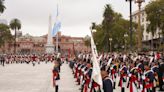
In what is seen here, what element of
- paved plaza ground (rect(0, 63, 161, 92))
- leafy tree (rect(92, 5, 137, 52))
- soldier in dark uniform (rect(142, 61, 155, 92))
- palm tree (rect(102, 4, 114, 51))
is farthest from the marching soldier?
palm tree (rect(102, 4, 114, 51))

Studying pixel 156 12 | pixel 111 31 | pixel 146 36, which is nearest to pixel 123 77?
pixel 156 12

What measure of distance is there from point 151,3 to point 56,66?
153ft

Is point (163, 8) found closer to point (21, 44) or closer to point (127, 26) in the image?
point (127, 26)

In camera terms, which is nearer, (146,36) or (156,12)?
(156,12)

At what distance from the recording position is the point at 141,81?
1677cm

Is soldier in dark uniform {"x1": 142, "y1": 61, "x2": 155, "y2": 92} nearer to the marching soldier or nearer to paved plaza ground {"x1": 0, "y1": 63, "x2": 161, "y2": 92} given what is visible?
the marching soldier

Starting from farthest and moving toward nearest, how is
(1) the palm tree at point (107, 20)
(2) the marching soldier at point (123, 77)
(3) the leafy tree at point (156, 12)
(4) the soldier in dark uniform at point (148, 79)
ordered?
(1) the palm tree at point (107, 20) < (3) the leafy tree at point (156, 12) < (2) the marching soldier at point (123, 77) < (4) the soldier in dark uniform at point (148, 79)

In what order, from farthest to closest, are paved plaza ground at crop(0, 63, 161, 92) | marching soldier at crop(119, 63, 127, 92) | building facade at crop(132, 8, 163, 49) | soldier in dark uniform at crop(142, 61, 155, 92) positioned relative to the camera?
building facade at crop(132, 8, 163, 49) < paved plaza ground at crop(0, 63, 161, 92) < marching soldier at crop(119, 63, 127, 92) < soldier in dark uniform at crop(142, 61, 155, 92)

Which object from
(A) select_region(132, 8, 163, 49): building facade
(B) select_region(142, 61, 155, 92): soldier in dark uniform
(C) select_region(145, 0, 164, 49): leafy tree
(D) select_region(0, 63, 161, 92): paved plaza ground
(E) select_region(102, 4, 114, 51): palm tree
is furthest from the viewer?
(A) select_region(132, 8, 163, 49): building facade

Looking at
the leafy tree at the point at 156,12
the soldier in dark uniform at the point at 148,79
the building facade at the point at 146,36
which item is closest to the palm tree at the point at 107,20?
the building facade at the point at 146,36

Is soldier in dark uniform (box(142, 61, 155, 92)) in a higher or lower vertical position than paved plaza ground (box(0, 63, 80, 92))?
higher

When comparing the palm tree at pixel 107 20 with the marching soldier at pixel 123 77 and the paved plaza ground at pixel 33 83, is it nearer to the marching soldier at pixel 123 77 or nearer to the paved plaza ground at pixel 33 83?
the paved plaza ground at pixel 33 83

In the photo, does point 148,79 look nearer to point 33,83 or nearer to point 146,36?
point 33,83

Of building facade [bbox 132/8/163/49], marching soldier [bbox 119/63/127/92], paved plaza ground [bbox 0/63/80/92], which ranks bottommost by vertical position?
paved plaza ground [bbox 0/63/80/92]
